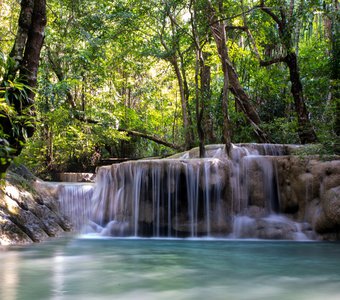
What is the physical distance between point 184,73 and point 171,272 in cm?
1126

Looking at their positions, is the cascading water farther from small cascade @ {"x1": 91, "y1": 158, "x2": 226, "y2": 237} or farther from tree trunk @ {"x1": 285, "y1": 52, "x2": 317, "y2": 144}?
tree trunk @ {"x1": 285, "y1": 52, "x2": 317, "y2": 144}

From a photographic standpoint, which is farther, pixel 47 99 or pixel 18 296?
pixel 47 99

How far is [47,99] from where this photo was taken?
11.2 meters

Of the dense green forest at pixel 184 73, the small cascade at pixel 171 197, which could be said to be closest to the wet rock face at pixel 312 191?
the dense green forest at pixel 184 73

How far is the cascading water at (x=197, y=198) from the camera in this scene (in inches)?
370

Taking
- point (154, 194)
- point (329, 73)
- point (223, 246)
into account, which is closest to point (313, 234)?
point (223, 246)

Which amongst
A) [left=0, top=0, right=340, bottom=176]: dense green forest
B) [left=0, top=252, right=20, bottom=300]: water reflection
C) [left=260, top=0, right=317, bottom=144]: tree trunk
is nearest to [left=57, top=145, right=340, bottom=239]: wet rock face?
[left=0, top=0, right=340, bottom=176]: dense green forest

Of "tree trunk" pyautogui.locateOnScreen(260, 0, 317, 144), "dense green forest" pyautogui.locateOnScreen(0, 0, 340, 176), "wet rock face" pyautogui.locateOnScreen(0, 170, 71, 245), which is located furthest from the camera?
"tree trunk" pyautogui.locateOnScreen(260, 0, 317, 144)

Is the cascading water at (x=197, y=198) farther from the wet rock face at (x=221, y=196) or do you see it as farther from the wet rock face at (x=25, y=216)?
the wet rock face at (x=25, y=216)

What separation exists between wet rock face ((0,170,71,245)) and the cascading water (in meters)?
1.19

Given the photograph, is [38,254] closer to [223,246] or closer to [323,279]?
[223,246]

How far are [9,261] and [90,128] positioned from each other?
33.8 ft

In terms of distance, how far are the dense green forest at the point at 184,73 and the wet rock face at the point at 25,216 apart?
2.18 metres

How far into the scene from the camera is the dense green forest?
11367 mm
